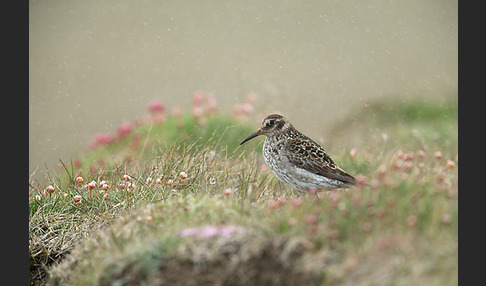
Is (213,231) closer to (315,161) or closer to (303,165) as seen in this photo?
(303,165)

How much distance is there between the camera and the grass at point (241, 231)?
16.8 feet

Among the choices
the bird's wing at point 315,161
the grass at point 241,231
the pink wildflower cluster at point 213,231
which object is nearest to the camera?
the grass at point 241,231

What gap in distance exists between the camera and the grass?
512cm

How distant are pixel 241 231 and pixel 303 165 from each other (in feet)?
10.2

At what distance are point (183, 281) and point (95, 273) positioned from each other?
107cm

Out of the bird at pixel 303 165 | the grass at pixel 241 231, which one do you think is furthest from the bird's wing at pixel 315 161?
the grass at pixel 241 231

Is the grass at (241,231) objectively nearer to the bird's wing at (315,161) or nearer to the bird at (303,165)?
the bird at (303,165)

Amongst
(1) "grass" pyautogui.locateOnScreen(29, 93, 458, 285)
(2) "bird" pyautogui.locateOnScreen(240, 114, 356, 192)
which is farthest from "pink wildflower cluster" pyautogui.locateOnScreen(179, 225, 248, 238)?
(2) "bird" pyautogui.locateOnScreen(240, 114, 356, 192)

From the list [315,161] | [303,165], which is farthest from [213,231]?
[315,161]

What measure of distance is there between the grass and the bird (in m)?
0.33

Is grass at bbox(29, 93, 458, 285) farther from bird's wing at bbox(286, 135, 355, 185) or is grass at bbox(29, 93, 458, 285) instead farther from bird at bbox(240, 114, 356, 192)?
bird's wing at bbox(286, 135, 355, 185)

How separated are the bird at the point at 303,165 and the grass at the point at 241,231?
0.33 m

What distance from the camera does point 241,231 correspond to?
5.58 metres

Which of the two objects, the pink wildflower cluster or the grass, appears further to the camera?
the pink wildflower cluster
